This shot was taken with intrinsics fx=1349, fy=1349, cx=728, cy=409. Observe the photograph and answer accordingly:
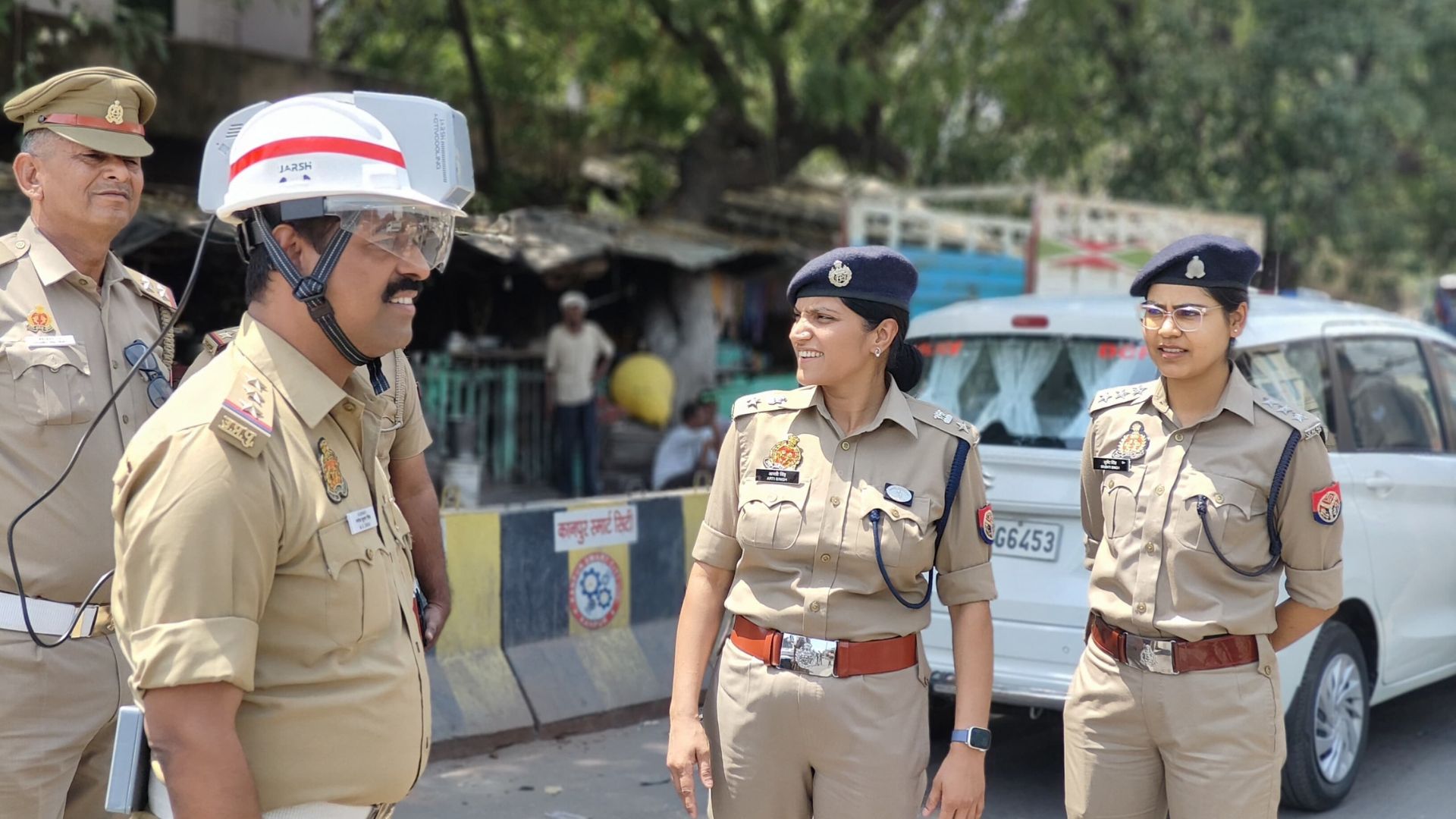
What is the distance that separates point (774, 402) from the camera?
3.10m

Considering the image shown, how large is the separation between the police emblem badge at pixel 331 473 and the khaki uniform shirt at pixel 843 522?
1077 mm

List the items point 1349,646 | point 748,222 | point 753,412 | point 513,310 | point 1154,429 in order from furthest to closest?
point 748,222 < point 513,310 < point 1349,646 < point 1154,429 < point 753,412

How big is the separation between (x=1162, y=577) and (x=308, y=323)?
2.13m

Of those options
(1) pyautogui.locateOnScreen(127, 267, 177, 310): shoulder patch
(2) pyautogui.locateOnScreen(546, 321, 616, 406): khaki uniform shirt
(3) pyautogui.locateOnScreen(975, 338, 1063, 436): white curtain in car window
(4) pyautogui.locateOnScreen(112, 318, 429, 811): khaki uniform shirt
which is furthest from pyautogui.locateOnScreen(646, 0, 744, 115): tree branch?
(4) pyautogui.locateOnScreen(112, 318, 429, 811): khaki uniform shirt

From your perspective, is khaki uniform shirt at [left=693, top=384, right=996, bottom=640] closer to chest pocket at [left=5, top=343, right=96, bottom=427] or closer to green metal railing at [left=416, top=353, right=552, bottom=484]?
chest pocket at [left=5, top=343, right=96, bottom=427]

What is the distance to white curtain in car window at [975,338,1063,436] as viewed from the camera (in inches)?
205

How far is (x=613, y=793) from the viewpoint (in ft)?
17.2

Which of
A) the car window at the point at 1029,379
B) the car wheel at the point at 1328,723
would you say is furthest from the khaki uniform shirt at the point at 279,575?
the car wheel at the point at 1328,723

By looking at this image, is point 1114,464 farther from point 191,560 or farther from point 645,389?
point 645,389

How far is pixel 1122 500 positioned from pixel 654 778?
9.08 ft

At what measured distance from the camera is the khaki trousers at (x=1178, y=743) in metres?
A: 3.14

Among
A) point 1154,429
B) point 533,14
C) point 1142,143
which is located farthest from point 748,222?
point 1154,429

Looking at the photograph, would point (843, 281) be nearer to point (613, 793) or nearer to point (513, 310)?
point (613, 793)

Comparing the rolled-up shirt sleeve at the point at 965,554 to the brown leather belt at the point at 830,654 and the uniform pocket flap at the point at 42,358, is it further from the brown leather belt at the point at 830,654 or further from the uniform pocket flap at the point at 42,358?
the uniform pocket flap at the point at 42,358
